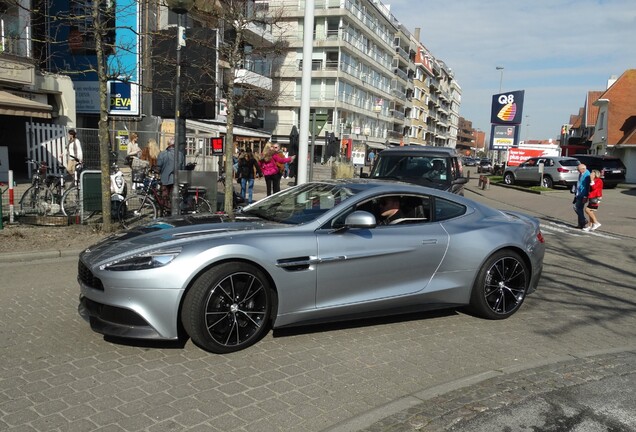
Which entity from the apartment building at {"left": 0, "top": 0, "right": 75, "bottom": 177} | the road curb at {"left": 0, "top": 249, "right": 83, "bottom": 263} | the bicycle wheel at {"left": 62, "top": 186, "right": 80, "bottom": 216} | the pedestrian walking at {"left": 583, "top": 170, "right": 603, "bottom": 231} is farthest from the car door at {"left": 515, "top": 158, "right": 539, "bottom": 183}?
the road curb at {"left": 0, "top": 249, "right": 83, "bottom": 263}

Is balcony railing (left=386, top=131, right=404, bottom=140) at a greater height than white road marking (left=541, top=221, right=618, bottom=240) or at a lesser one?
greater

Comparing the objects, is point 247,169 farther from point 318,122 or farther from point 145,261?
point 145,261

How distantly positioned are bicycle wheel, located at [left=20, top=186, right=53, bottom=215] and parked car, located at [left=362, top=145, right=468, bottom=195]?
698 centimetres

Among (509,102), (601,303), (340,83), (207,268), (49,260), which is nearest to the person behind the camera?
(207,268)

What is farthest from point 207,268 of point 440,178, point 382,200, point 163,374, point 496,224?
point 440,178

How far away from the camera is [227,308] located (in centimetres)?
420

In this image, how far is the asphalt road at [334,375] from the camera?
3293 mm

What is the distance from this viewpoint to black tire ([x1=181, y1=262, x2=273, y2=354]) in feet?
13.3

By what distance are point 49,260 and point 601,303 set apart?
310 inches

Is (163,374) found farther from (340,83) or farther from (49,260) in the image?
(340,83)

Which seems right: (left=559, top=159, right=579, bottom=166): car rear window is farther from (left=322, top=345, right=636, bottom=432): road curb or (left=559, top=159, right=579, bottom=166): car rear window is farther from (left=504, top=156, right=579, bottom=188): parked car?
(left=322, top=345, right=636, bottom=432): road curb

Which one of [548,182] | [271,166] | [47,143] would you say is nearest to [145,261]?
[271,166]

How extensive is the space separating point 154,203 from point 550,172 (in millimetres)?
23994

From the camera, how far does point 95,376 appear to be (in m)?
3.77
